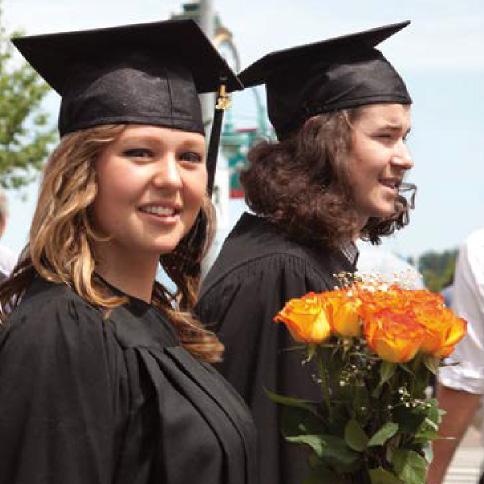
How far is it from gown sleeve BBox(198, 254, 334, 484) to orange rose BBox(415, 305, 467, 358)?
2.71 feet

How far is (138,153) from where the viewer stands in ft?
10.6

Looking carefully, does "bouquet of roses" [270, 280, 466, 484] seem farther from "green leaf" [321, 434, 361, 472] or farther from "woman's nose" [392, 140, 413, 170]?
"woman's nose" [392, 140, 413, 170]

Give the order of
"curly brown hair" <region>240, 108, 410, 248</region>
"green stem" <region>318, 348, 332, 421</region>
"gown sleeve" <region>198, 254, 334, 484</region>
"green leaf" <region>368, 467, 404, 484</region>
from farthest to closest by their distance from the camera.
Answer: "curly brown hair" <region>240, 108, 410, 248</region>
"gown sleeve" <region>198, 254, 334, 484</region>
"green stem" <region>318, 348, 332, 421</region>
"green leaf" <region>368, 467, 404, 484</region>

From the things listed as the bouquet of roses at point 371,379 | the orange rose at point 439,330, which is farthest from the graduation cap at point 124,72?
the orange rose at point 439,330

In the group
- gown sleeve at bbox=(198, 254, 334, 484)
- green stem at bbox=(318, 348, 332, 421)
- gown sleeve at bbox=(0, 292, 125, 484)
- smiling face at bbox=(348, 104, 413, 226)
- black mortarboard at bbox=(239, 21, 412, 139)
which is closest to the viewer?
gown sleeve at bbox=(0, 292, 125, 484)

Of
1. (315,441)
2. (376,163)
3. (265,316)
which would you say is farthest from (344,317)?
(376,163)

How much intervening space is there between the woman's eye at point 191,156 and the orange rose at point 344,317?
1.50 feet

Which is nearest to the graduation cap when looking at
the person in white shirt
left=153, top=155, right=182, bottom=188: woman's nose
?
left=153, top=155, right=182, bottom=188: woman's nose

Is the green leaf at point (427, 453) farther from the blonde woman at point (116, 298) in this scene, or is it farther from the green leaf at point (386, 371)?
the blonde woman at point (116, 298)

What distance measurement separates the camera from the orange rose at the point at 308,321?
324cm

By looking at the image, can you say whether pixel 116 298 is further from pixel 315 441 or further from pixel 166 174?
pixel 315 441

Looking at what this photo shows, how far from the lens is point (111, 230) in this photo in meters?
3.22

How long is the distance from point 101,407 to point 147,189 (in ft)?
1.76

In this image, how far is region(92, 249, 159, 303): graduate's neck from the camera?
10.7 feet
